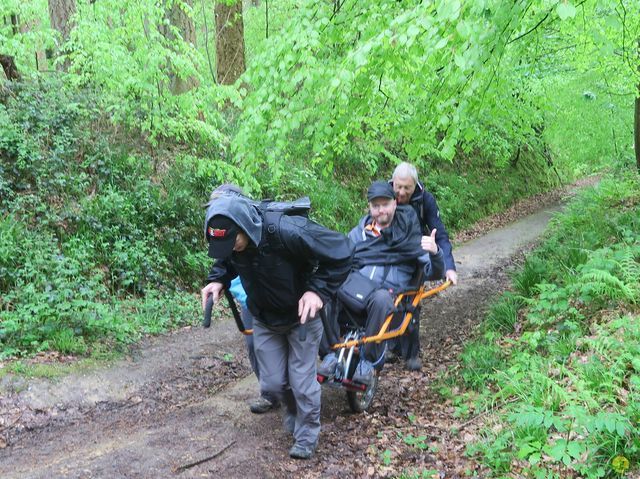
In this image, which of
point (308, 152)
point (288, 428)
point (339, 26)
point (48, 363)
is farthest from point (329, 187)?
point (288, 428)

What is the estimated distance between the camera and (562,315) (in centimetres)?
611

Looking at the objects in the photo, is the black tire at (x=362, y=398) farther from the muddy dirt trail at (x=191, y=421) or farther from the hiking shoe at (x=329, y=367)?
the hiking shoe at (x=329, y=367)

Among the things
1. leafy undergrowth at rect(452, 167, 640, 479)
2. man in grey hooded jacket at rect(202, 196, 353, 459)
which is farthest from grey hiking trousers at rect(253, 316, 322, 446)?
leafy undergrowth at rect(452, 167, 640, 479)

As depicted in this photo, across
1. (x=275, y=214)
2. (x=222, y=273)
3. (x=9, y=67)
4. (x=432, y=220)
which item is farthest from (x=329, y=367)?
(x=9, y=67)

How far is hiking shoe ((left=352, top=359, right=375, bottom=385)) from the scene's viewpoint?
16.1 ft

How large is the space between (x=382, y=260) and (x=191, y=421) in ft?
7.60

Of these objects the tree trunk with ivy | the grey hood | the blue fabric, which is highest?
the tree trunk with ivy

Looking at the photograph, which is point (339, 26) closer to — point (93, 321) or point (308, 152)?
point (93, 321)

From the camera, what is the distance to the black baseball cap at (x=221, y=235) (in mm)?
3529

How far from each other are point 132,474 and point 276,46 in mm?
4274

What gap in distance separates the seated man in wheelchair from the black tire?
0.17 m

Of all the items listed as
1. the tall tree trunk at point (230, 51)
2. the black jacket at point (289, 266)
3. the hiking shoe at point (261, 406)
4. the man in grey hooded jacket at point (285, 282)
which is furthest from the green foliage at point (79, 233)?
the tall tree trunk at point (230, 51)

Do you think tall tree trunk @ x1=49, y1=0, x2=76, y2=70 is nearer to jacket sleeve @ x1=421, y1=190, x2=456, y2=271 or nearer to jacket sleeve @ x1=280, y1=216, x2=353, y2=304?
jacket sleeve @ x1=421, y1=190, x2=456, y2=271

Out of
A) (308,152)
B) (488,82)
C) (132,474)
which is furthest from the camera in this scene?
(308,152)
